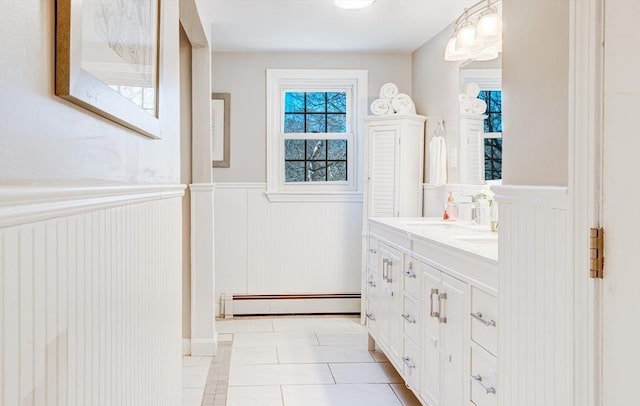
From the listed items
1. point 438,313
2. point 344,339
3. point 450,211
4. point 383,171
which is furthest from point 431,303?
point 383,171

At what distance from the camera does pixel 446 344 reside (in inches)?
95.8

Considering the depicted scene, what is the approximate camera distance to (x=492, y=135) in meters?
3.41

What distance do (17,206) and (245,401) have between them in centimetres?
265

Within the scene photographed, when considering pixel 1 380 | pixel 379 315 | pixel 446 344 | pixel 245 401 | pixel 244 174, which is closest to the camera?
pixel 1 380

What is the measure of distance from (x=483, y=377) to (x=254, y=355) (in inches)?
85.0

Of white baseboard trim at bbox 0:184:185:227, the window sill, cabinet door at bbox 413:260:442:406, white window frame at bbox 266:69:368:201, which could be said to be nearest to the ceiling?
white window frame at bbox 266:69:368:201

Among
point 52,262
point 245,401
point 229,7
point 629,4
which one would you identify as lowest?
point 245,401

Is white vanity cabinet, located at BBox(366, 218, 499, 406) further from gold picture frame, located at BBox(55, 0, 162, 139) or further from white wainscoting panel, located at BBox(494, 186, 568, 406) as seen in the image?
gold picture frame, located at BBox(55, 0, 162, 139)

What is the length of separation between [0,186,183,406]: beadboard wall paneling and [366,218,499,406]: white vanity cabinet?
1.09m

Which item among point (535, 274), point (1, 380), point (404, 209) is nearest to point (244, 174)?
point (404, 209)

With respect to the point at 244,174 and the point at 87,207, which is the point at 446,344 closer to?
the point at 87,207

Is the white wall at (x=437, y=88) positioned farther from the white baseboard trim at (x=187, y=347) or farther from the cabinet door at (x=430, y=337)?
the white baseboard trim at (x=187, y=347)

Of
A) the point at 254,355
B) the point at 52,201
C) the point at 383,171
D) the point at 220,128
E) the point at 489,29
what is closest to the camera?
the point at 52,201

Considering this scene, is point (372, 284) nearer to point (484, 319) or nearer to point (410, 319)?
point (410, 319)
